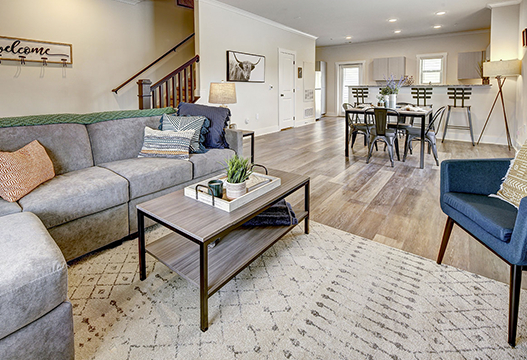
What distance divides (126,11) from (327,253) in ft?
19.2

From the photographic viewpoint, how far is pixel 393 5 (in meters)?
5.97

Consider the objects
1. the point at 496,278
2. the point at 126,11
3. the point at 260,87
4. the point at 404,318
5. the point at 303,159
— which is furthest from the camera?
the point at 260,87

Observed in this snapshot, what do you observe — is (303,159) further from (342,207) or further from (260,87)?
(260,87)

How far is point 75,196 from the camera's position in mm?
1950

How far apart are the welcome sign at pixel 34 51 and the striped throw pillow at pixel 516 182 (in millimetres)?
5924

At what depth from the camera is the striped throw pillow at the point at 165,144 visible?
2.83 meters

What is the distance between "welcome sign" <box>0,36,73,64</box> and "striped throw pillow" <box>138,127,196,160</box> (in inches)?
128

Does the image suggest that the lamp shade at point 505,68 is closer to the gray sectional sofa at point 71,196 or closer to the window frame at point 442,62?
the window frame at point 442,62

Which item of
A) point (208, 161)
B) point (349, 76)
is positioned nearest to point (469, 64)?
point (349, 76)

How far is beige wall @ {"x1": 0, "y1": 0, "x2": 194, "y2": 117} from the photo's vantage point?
461 cm

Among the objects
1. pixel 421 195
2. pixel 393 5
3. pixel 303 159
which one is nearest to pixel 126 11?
pixel 303 159

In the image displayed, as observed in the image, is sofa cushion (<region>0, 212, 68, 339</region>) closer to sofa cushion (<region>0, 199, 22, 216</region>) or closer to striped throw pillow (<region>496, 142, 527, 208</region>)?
sofa cushion (<region>0, 199, 22, 216</region>)

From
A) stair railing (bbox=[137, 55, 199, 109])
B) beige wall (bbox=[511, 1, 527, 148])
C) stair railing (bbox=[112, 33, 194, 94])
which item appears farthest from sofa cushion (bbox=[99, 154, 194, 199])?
beige wall (bbox=[511, 1, 527, 148])

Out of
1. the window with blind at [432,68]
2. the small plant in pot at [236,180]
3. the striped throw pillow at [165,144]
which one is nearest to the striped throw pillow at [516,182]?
the small plant in pot at [236,180]
